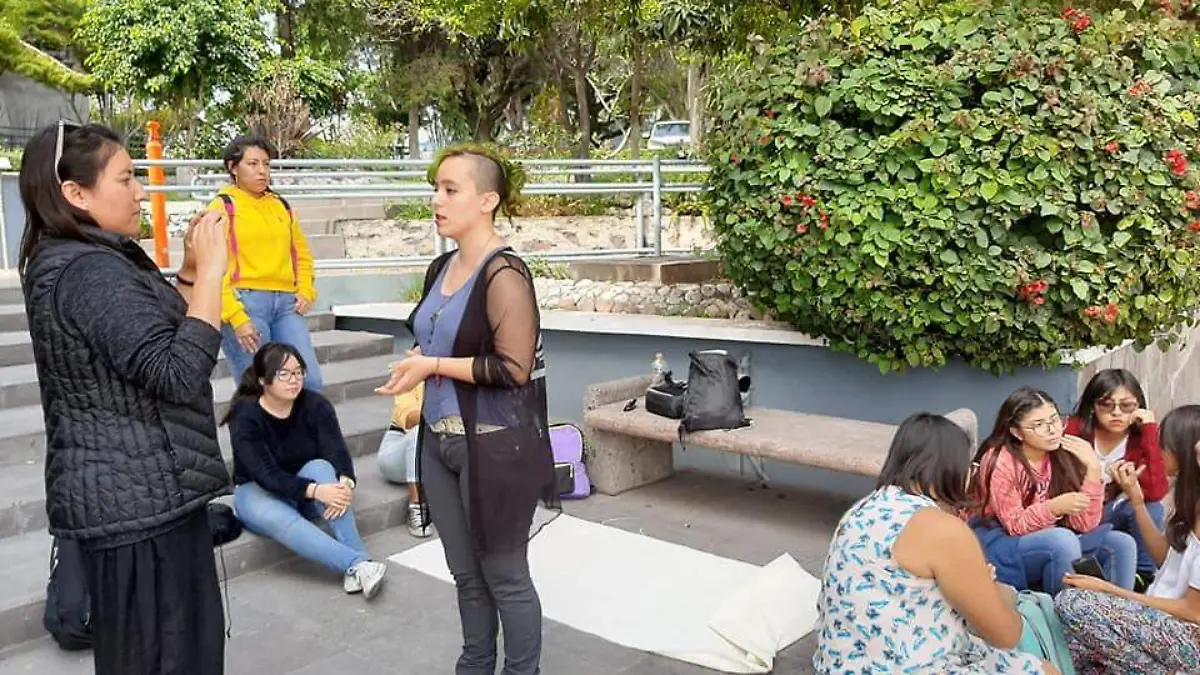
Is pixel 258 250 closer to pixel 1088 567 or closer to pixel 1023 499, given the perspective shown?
pixel 1023 499

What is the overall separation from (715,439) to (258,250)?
234cm

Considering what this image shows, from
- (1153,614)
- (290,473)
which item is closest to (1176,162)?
(1153,614)

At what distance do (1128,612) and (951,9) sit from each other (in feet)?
11.3

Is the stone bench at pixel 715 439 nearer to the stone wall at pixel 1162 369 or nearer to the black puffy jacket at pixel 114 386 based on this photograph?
the stone wall at pixel 1162 369

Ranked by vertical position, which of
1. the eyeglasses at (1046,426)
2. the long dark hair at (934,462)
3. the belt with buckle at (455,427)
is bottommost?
the eyeglasses at (1046,426)

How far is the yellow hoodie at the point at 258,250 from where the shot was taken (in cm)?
467

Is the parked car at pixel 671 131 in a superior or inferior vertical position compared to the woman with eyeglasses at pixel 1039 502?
superior

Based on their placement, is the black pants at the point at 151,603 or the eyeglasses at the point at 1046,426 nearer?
the black pants at the point at 151,603

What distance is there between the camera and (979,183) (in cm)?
470

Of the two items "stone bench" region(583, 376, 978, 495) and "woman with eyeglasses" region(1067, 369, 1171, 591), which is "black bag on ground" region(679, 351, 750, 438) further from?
"woman with eyeglasses" region(1067, 369, 1171, 591)

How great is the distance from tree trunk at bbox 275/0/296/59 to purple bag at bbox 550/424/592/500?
18.2 meters

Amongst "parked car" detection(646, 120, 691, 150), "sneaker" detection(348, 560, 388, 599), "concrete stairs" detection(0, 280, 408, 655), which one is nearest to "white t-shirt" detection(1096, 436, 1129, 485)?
"sneaker" detection(348, 560, 388, 599)

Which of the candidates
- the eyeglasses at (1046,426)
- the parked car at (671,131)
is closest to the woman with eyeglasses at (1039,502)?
the eyeglasses at (1046,426)

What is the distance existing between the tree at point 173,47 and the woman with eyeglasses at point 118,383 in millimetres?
15900
